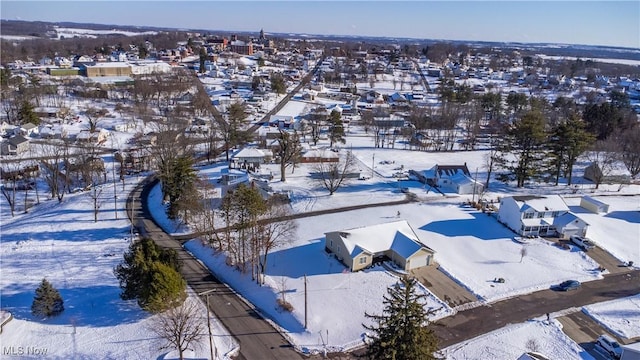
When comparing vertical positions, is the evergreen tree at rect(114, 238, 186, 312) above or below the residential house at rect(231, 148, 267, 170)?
below

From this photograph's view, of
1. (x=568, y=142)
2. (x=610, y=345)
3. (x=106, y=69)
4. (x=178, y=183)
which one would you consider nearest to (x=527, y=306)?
(x=610, y=345)

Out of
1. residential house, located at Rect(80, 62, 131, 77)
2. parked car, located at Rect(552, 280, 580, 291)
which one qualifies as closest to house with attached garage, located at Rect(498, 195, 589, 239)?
parked car, located at Rect(552, 280, 580, 291)

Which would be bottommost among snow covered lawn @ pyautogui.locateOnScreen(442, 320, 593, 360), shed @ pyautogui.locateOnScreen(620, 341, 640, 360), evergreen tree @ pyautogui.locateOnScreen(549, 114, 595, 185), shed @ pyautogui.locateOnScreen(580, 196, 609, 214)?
snow covered lawn @ pyautogui.locateOnScreen(442, 320, 593, 360)

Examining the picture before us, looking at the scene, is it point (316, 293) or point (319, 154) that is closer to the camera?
point (316, 293)

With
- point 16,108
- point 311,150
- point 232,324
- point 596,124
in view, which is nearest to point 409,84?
point 596,124

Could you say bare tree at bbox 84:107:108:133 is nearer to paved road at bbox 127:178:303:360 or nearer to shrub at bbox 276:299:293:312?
paved road at bbox 127:178:303:360

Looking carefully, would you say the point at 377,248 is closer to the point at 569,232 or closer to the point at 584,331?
the point at 584,331
